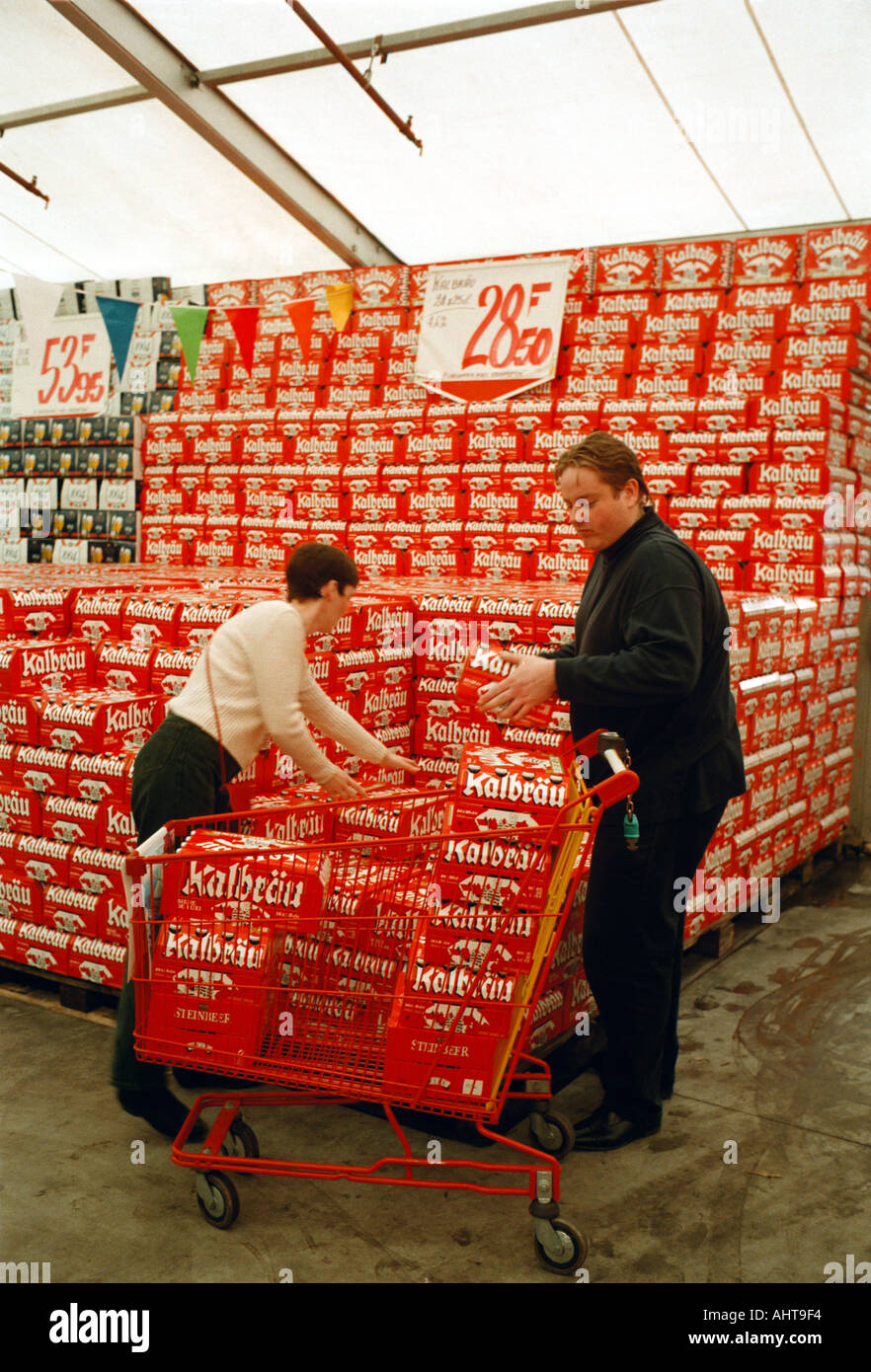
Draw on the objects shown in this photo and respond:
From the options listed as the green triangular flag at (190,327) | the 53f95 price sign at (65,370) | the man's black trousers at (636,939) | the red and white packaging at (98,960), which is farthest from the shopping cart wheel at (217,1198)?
the 53f95 price sign at (65,370)

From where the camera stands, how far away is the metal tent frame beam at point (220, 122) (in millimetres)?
9961

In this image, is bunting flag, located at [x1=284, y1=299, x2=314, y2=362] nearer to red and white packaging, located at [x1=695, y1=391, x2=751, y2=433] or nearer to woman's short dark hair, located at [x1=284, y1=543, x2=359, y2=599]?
red and white packaging, located at [x1=695, y1=391, x2=751, y2=433]

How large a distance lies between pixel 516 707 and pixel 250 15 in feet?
29.9

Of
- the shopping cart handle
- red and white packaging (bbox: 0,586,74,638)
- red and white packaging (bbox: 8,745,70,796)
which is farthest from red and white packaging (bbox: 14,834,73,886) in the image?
the shopping cart handle

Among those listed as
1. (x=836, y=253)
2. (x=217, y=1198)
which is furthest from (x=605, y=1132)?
(x=836, y=253)

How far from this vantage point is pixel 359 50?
10141 millimetres

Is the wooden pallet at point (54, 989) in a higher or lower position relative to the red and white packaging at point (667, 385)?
lower

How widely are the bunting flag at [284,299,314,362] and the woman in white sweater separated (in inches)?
225

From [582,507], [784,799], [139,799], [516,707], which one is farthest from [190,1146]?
[784,799]

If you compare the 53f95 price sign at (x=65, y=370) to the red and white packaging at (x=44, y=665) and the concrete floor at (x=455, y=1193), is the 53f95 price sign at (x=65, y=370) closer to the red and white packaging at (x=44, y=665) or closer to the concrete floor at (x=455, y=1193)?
the red and white packaging at (x=44, y=665)

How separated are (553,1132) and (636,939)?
656 mm

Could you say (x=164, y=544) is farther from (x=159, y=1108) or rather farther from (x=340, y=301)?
(x=159, y=1108)

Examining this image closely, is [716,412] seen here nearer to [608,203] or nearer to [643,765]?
[643,765]

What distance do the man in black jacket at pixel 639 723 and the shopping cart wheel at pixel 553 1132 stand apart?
0.11 meters
